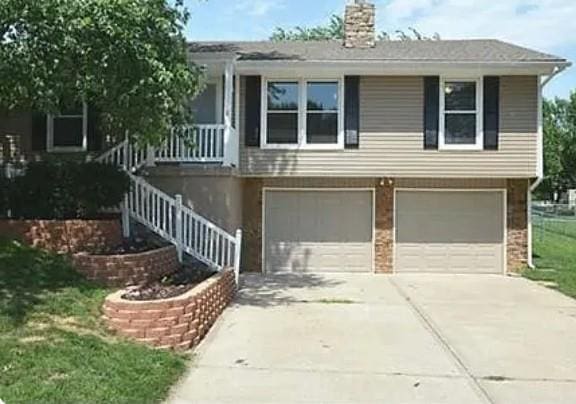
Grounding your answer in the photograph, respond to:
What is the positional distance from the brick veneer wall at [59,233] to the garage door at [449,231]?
7808 millimetres

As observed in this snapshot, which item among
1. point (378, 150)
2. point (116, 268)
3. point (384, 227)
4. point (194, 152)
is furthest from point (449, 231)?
point (116, 268)

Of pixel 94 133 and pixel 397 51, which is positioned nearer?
pixel 94 133

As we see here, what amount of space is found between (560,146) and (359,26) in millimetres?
43595

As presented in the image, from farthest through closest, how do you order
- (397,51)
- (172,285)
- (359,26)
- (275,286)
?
(359,26) → (397,51) → (275,286) → (172,285)

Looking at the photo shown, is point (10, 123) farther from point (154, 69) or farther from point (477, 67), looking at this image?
point (477, 67)

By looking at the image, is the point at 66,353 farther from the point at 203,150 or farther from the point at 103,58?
the point at 203,150

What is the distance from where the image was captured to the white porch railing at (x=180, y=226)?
42.5 feet

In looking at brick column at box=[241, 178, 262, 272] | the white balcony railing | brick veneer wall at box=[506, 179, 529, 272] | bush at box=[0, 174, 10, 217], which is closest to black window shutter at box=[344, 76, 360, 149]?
brick column at box=[241, 178, 262, 272]

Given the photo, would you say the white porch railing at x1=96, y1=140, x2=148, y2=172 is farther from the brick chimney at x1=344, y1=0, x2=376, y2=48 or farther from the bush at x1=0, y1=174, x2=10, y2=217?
the brick chimney at x1=344, y1=0, x2=376, y2=48

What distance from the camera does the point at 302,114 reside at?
16469 mm

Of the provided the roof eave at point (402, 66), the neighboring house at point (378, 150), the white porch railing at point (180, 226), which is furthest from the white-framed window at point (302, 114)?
the white porch railing at point (180, 226)

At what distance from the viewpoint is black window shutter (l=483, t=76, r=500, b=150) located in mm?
16188

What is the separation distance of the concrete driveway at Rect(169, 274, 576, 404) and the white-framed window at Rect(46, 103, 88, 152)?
573 centimetres

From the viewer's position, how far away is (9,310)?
25.3 ft
